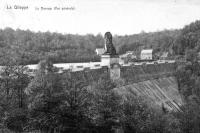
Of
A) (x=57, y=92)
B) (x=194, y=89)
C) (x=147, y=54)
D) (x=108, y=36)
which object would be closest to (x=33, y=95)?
(x=57, y=92)

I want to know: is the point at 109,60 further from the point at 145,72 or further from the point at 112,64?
the point at 145,72

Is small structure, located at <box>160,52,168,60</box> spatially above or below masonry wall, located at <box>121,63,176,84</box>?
above

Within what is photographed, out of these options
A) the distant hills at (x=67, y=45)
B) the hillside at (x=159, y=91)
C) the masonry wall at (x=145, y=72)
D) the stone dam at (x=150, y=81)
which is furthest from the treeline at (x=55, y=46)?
the hillside at (x=159, y=91)

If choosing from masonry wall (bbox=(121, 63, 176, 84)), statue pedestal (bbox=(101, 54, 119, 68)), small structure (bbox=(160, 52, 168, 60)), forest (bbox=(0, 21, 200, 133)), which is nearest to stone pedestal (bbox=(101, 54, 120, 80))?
statue pedestal (bbox=(101, 54, 119, 68))

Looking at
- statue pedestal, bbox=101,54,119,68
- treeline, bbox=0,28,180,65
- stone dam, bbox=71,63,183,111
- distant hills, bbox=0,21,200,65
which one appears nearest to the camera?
stone dam, bbox=71,63,183,111

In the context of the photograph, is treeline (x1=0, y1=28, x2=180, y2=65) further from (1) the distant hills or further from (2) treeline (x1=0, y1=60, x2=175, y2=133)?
(2) treeline (x1=0, y1=60, x2=175, y2=133)

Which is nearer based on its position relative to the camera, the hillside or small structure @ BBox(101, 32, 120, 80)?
the hillside

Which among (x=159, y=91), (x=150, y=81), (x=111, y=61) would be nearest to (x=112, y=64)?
(x=111, y=61)

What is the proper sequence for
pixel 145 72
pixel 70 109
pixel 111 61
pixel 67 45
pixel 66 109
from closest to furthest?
pixel 66 109 → pixel 70 109 → pixel 111 61 → pixel 145 72 → pixel 67 45

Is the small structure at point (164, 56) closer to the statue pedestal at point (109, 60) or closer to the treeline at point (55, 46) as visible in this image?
the treeline at point (55, 46)
